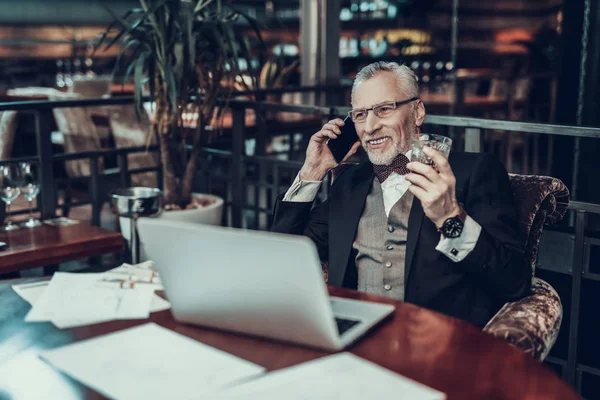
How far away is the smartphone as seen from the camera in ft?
6.86

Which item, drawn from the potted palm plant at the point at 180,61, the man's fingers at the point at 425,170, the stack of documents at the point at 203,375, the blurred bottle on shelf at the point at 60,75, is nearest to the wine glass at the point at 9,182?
the potted palm plant at the point at 180,61

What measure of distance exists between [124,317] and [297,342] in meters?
0.37

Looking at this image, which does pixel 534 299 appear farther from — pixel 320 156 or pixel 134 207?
pixel 134 207

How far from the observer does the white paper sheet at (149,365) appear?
110cm

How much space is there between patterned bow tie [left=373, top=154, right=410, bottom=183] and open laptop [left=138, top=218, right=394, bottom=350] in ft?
2.37

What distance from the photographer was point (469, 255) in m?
1.65

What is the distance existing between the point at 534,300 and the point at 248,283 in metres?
0.82

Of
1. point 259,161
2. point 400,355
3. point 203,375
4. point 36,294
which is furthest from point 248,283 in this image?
point 259,161

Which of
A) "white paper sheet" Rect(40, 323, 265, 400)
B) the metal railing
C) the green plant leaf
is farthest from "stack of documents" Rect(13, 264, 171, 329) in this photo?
the green plant leaf

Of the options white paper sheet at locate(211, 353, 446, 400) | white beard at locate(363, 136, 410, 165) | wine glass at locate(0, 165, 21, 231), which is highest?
white beard at locate(363, 136, 410, 165)

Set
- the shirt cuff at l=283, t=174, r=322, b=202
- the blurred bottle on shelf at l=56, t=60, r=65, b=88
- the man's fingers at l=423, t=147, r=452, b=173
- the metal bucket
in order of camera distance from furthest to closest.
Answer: the blurred bottle on shelf at l=56, t=60, r=65, b=88 < the metal bucket < the shirt cuff at l=283, t=174, r=322, b=202 < the man's fingers at l=423, t=147, r=452, b=173

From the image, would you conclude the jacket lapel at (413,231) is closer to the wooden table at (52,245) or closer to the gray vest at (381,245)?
the gray vest at (381,245)

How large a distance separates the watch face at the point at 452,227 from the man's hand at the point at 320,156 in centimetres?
53

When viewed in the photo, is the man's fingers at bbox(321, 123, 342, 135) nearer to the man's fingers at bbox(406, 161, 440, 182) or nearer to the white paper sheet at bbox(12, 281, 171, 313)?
the man's fingers at bbox(406, 161, 440, 182)
